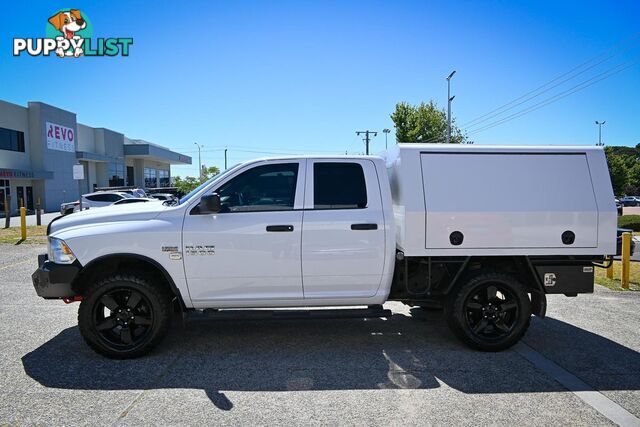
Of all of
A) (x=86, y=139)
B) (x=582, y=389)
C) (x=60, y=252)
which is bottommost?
(x=582, y=389)

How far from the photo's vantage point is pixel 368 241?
4.50 metres

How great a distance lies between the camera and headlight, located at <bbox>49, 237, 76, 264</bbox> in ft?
14.3

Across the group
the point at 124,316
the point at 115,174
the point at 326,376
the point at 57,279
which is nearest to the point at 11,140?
the point at 115,174

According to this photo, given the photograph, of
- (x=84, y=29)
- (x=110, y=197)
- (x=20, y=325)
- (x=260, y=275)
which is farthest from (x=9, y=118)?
(x=260, y=275)

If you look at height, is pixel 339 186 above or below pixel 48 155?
below

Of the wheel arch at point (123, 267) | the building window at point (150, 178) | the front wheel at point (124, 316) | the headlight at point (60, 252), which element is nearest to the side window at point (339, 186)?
the wheel arch at point (123, 267)

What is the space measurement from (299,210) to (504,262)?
7.63ft

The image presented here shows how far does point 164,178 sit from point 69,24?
56.7 m

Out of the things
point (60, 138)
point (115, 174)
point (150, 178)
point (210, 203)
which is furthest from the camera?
point (150, 178)

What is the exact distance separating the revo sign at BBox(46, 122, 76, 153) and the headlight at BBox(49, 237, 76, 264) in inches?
1526

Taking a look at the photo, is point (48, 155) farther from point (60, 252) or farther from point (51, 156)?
point (60, 252)

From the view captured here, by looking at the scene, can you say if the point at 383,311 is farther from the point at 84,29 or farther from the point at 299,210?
the point at 84,29

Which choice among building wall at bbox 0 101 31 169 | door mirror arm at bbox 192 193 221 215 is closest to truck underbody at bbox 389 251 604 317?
door mirror arm at bbox 192 193 221 215

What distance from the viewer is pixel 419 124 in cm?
3872
